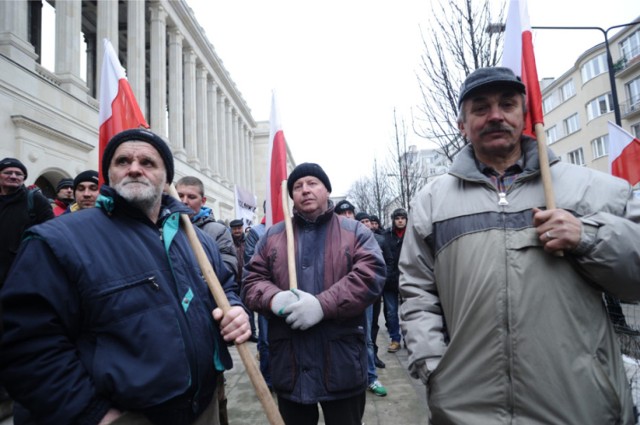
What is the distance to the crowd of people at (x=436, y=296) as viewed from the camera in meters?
1.41

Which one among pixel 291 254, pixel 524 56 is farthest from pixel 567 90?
pixel 291 254

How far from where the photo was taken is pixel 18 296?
1.36m

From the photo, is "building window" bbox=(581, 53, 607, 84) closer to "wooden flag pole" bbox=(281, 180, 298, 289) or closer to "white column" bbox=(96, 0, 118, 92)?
"white column" bbox=(96, 0, 118, 92)

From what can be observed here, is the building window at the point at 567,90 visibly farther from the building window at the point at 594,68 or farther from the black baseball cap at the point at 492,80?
the black baseball cap at the point at 492,80

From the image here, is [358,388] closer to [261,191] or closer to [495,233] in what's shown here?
[495,233]

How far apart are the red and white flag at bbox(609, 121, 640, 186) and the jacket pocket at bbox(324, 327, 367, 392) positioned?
22.1ft

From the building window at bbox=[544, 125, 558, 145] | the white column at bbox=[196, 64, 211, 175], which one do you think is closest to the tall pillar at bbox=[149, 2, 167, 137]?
the white column at bbox=[196, 64, 211, 175]

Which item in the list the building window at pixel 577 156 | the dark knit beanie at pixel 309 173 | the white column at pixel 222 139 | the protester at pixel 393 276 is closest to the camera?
the dark knit beanie at pixel 309 173

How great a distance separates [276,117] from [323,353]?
235 centimetres

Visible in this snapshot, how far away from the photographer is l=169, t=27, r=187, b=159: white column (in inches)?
947

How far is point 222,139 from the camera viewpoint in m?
34.2

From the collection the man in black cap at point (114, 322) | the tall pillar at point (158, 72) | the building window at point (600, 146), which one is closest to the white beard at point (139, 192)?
the man in black cap at point (114, 322)

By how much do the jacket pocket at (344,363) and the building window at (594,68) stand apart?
37.0m

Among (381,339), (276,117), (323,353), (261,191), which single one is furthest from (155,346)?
(261,191)
